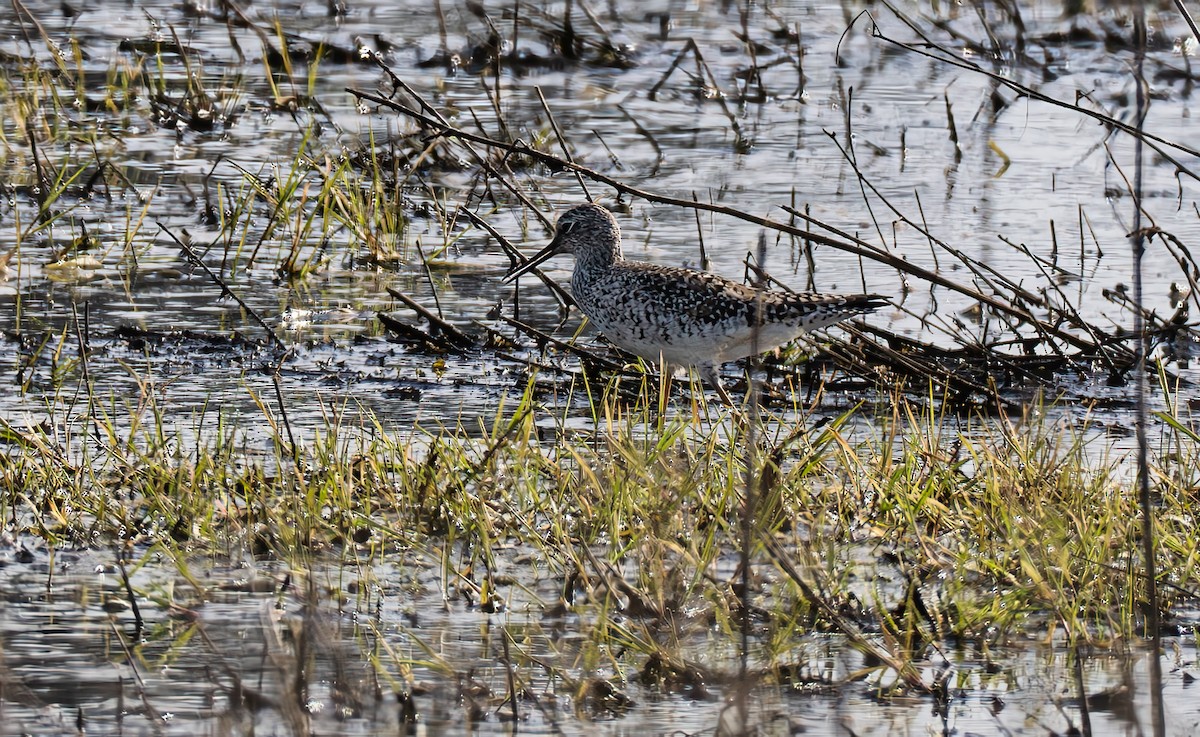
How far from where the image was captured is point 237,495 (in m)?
5.39

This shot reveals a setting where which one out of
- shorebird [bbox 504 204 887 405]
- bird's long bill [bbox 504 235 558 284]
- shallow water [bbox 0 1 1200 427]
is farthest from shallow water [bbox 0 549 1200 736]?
bird's long bill [bbox 504 235 558 284]

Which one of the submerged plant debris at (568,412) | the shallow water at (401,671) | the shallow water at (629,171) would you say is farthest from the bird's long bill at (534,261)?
the shallow water at (401,671)

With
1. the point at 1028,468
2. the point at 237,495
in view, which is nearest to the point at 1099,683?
the point at 1028,468

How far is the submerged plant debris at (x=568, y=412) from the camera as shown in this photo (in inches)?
172

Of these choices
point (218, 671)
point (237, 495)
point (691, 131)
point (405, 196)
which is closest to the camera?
point (218, 671)

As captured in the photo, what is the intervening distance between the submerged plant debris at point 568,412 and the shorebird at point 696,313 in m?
0.19

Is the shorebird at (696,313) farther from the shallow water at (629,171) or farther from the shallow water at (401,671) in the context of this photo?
the shallow water at (401,671)

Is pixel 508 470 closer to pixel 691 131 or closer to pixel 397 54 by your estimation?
pixel 691 131

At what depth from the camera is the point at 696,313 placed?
22.2ft

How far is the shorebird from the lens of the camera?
6656mm

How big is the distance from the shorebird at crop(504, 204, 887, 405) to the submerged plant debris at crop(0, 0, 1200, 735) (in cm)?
19

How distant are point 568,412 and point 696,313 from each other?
0.63 m

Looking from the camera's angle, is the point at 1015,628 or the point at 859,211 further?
the point at 859,211

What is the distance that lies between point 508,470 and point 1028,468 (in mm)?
1572
